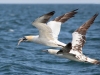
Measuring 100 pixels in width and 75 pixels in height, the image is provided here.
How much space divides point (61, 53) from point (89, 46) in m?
15.1

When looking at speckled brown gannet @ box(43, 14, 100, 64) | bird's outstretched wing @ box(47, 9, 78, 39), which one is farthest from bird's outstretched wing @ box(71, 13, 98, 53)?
bird's outstretched wing @ box(47, 9, 78, 39)

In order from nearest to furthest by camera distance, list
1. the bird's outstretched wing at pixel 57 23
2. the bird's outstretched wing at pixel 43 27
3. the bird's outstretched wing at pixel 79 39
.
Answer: the bird's outstretched wing at pixel 79 39 < the bird's outstretched wing at pixel 43 27 < the bird's outstretched wing at pixel 57 23

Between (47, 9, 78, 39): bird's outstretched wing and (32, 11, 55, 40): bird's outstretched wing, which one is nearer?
(32, 11, 55, 40): bird's outstretched wing

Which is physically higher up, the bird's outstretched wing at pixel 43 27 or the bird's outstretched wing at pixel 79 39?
the bird's outstretched wing at pixel 43 27

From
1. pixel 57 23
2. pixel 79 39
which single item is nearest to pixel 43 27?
pixel 79 39

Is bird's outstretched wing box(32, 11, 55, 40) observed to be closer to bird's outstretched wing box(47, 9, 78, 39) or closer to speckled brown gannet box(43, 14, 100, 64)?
bird's outstretched wing box(47, 9, 78, 39)

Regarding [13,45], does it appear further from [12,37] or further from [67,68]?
[67,68]

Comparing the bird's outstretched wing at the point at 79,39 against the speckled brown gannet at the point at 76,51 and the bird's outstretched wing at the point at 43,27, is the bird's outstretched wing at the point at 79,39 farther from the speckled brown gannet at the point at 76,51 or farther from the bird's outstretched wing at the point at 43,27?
the bird's outstretched wing at the point at 43,27

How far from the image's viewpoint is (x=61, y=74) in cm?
2275

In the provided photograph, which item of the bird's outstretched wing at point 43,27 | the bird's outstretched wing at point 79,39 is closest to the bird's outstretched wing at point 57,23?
the bird's outstretched wing at point 43,27

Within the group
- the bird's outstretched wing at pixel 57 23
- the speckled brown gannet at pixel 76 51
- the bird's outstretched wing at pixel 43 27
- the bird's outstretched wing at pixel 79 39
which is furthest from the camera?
the bird's outstretched wing at pixel 57 23

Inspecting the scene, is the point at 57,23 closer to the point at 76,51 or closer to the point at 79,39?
the point at 79,39

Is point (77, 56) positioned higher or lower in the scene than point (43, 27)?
lower

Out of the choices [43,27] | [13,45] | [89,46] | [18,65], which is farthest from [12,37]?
[43,27]
